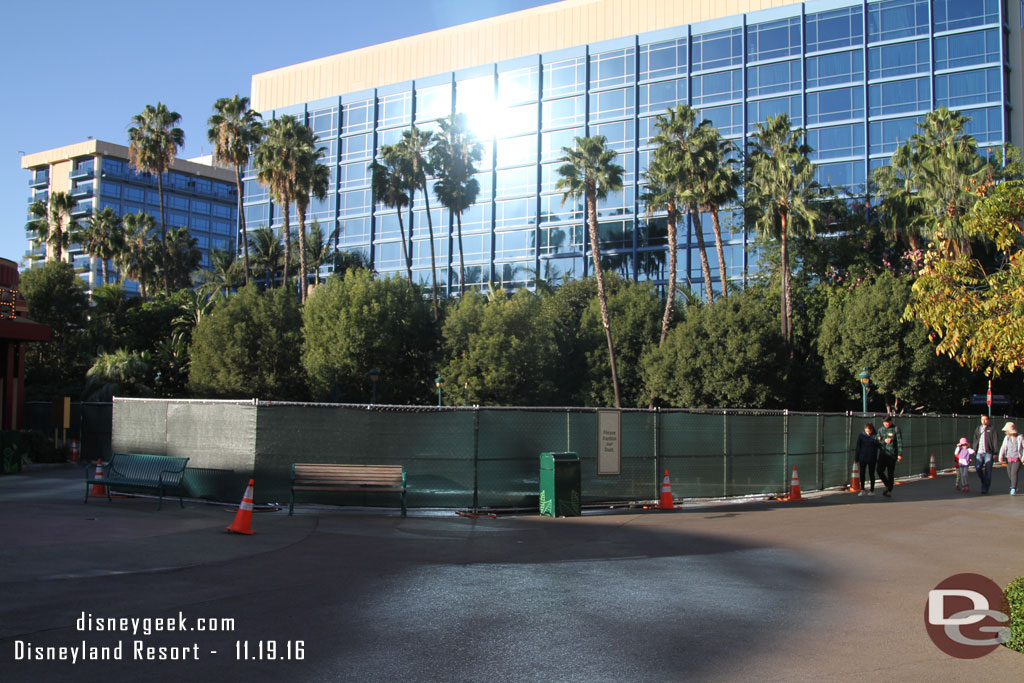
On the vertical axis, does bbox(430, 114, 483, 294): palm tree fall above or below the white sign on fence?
above

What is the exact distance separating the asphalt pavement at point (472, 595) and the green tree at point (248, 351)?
3268 centimetres

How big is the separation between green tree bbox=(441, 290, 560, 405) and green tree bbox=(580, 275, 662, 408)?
257 cm

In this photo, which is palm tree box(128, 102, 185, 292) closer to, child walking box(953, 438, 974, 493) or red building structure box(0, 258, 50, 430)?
red building structure box(0, 258, 50, 430)

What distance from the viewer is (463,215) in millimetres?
72438

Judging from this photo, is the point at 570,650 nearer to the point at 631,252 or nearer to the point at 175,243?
the point at 631,252

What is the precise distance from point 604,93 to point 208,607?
65782 millimetres

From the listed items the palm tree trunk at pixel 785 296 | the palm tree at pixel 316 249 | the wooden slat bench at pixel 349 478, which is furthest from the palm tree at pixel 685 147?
the wooden slat bench at pixel 349 478

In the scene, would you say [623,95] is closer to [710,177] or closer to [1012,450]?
[710,177]

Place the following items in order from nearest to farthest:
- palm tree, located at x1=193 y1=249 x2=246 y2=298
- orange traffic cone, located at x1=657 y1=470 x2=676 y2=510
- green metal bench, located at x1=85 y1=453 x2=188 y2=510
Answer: green metal bench, located at x1=85 y1=453 x2=188 y2=510 → orange traffic cone, located at x1=657 y1=470 x2=676 y2=510 → palm tree, located at x1=193 y1=249 x2=246 y2=298

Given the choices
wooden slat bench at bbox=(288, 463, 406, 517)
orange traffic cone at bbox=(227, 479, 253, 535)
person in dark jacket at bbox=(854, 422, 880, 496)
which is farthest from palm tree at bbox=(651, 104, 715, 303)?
orange traffic cone at bbox=(227, 479, 253, 535)

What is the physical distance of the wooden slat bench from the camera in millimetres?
14273

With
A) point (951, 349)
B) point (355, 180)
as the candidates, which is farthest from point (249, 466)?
point (355, 180)

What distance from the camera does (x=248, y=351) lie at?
47.4m

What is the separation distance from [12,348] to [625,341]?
109 ft
